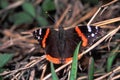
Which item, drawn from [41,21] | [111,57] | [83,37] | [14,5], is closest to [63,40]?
[83,37]

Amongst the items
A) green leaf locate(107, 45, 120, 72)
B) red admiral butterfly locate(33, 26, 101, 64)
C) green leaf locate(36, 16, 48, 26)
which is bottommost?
green leaf locate(107, 45, 120, 72)

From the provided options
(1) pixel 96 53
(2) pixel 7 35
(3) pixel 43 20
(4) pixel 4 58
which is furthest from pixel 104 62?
(2) pixel 7 35

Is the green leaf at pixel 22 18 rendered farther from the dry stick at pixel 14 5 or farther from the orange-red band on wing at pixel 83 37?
the orange-red band on wing at pixel 83 37

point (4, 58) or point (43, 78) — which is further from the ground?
point (4, 58)

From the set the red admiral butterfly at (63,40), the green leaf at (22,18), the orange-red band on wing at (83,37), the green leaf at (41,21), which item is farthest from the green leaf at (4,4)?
the orange-red band on wing at (83,37)

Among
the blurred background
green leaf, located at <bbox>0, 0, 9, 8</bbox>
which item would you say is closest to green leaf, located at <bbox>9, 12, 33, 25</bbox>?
the blurred background

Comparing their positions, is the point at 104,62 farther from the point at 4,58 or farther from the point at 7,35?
the point at 7,35

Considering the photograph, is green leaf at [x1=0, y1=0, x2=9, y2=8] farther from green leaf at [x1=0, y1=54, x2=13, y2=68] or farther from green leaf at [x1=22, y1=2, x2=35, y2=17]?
green leaf at [x1=0, y1=54, x2=13, y2=68]

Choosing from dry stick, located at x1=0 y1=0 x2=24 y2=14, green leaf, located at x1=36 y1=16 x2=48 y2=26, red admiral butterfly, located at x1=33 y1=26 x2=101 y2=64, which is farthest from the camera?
dry stick, located at x1=0 y1=0 x2=24 y2=14
